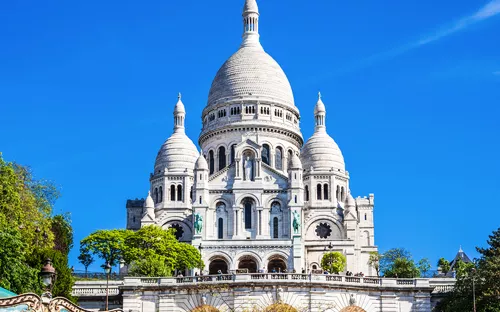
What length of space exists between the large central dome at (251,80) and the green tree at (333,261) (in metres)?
25.2

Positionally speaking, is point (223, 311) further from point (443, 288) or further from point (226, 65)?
point (226, 65)

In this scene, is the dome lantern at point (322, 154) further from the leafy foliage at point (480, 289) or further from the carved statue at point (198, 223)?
the leafy foliage at point (480, 289)

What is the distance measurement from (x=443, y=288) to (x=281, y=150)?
165 feet

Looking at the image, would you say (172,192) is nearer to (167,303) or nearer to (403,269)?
(403,269)

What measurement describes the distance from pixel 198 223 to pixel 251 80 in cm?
2209

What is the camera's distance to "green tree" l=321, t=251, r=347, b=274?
8847 centimetres

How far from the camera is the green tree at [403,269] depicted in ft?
259

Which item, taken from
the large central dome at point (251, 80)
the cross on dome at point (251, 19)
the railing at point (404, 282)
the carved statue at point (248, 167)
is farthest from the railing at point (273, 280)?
the cross on dome at point (251, 19)

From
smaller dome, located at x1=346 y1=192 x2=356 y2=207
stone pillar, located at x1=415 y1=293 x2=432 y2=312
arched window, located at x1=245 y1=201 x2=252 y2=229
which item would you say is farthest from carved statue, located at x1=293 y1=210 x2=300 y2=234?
stone pillar, located at x1=415 y1=293 x2=432 y2=312

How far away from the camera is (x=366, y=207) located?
370 feet

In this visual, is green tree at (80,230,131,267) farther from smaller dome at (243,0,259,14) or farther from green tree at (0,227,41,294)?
smaller dome at (243,0,259,14)

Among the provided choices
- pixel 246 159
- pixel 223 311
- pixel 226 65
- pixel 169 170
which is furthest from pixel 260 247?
pixel 223 311

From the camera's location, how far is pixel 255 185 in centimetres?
10312

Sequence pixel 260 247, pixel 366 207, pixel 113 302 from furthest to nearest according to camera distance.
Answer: pixel 366 207
pixel 260 247
pixel 113 302
